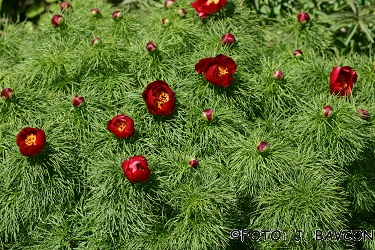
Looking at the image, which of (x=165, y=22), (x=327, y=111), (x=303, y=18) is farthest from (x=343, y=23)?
(x=165, y=22)

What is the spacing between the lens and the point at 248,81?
7.45ft

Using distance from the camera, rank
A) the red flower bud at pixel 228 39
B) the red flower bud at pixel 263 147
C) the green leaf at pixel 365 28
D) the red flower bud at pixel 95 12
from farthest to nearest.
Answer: the green leaf at pixel 365 28
the red flower bud at pixel 95 12
the red flower bud at pixel 228 39
the red flower bud at pixel 263 147

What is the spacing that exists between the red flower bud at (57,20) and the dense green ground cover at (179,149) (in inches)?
2.0

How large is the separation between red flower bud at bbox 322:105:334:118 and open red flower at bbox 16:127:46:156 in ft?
3.80

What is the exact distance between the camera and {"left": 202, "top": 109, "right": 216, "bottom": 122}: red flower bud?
2070mm

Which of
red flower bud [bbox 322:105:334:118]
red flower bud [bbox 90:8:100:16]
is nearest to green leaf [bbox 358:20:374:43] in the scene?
red flower bud [bbox 322:105:334:118]

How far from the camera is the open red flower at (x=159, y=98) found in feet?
6.59

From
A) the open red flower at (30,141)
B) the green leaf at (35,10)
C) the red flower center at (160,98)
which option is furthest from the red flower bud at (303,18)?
the green leaf at (35,10)

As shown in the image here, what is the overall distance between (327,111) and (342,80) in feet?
0.86

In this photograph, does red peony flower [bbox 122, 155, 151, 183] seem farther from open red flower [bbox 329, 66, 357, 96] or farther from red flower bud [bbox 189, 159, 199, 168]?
open red flower [bbox 329, 66, 357, 96]

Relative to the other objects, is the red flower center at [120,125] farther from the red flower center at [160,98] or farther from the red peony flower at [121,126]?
Result: the red flower center at [160,98]

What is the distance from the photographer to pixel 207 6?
2.46 meters

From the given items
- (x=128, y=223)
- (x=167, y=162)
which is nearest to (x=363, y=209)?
(x=167, y=162)

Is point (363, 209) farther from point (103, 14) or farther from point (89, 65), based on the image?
point (103, 14)
